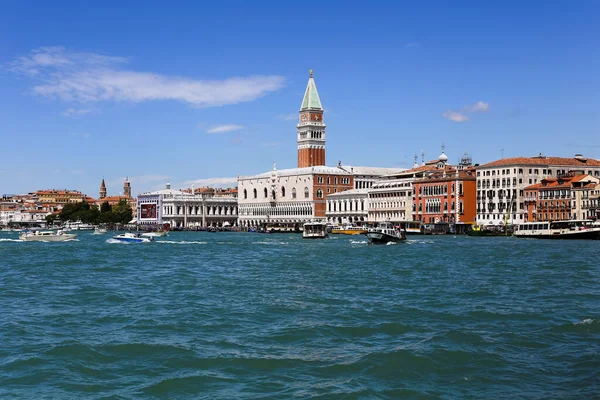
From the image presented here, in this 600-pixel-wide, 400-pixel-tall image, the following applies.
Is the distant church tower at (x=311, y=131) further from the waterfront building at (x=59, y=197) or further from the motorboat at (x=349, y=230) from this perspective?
the waterfront building at (x=59, y=197)

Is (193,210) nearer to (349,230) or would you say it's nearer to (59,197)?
(349,230)

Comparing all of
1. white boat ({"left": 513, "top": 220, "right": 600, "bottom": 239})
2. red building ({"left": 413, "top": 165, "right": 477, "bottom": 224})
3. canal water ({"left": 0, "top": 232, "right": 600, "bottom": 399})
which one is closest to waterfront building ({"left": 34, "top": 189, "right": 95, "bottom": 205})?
red building ({"left": 413, "top": 165, "right": 477, "bottom": 224})

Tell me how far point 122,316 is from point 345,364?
241 inches

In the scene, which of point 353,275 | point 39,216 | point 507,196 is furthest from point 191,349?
point 39,216

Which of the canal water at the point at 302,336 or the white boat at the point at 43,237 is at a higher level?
the white boat at the point at 43,237

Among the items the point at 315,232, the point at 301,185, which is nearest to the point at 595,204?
the point at 315,232

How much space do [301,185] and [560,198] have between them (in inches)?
1736

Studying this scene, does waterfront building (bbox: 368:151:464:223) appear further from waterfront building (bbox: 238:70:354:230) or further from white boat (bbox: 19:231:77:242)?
white boat (bbox: 19:231:77:242)

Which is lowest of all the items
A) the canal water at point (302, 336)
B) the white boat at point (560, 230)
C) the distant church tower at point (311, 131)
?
the canal water at point (302, 336)

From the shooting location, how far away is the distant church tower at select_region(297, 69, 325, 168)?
111 m

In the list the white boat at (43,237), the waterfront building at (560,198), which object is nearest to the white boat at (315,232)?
the white boat at (43,237)

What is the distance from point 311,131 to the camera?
11125cm

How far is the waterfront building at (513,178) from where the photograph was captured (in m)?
70.2

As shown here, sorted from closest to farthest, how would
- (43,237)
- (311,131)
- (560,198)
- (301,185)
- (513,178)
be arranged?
(43,237) → (560,198) → (513,178) → (301,185) → (311,131)
